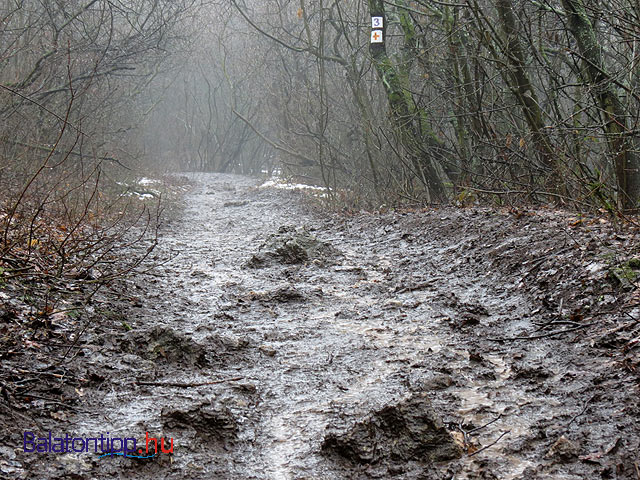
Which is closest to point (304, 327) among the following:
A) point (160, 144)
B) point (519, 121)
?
point (519, 121)

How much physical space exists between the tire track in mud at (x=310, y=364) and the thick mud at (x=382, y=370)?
0.04 ft

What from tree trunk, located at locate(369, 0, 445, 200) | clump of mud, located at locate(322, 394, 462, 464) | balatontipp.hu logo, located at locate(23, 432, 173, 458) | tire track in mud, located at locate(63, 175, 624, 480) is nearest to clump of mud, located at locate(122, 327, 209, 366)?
tire track in mud, located at locate(63, 175, 624, 480)

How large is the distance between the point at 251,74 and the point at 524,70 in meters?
19.9

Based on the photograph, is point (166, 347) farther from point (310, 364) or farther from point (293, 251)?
point (293, 251)

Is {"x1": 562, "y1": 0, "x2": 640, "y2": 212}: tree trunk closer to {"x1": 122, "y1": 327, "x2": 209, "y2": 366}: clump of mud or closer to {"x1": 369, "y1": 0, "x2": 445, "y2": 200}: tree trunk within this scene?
{"x1": 369, "y1": 0, "x2": 445, "y2": 200}: tree trunk

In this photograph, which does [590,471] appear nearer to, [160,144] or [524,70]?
[524,70]

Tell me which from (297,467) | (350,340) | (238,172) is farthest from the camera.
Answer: (238,172)

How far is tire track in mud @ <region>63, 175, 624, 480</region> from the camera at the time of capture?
8.93 feet

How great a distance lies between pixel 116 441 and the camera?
9.02 feet

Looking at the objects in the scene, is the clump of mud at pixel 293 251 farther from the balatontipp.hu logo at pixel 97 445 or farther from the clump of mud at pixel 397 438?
the balatontipp.hu logo at pixel 97 445

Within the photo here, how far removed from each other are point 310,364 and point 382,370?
50 centimetres

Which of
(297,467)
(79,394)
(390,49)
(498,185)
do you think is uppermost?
(390,49)

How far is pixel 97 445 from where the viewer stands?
106 inches

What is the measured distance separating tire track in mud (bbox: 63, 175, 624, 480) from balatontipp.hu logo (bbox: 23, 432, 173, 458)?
90 millimetres
